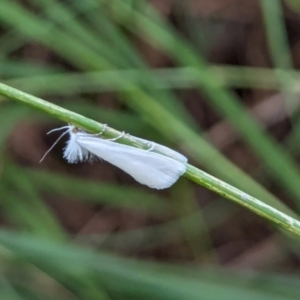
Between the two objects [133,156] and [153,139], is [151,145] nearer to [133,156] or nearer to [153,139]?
[133,156]

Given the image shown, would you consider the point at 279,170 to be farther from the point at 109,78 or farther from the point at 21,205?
the point at 21,205

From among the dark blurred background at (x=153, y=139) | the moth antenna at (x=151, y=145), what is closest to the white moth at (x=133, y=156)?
the moth antenna at (x=151, y=145)

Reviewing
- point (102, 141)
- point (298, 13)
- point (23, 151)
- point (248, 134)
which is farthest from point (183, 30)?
point (102, 141)

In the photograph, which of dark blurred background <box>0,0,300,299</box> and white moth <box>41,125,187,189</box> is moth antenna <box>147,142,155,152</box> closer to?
white moth <box>41,125,187,189</box>

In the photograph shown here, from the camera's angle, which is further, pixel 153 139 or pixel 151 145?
pixel 153 139

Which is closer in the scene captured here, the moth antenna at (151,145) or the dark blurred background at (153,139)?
the moth antenna at (151,145)

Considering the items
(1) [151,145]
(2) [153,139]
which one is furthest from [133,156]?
(2) [153,139]

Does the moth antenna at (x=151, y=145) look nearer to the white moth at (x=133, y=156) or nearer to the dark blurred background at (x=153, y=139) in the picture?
the white moth at (x=133, y=156)

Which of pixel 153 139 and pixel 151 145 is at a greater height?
pixel 153 139

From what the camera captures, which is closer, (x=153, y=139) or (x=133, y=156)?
(x=133, y=156)
